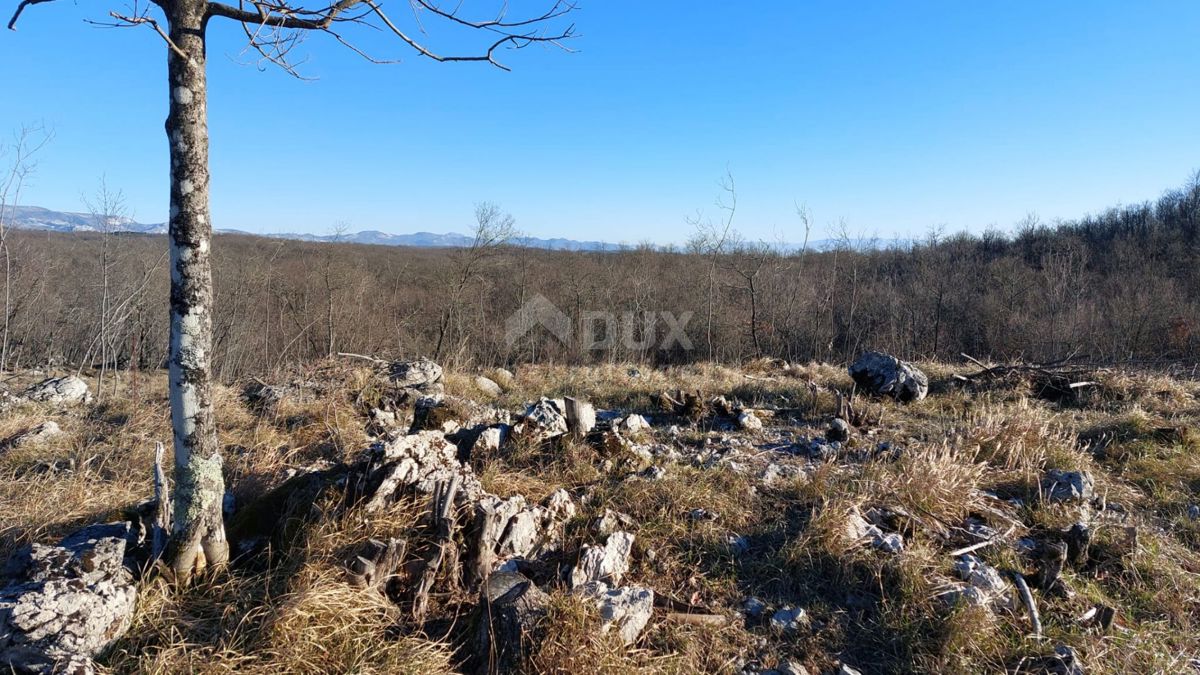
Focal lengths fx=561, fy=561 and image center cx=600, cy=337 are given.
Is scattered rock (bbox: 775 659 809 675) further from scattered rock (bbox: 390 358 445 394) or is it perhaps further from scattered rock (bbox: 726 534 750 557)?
scattered rock (bbox: 390 358 445 394)

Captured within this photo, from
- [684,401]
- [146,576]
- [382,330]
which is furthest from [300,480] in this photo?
[382,330]

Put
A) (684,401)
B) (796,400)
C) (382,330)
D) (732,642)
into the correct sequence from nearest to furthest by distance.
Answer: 1. (732,642)
2. (684,401)
3. (796,400)
4. (382,330)

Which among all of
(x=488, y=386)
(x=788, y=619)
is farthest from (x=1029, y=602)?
(x=488, y=386)

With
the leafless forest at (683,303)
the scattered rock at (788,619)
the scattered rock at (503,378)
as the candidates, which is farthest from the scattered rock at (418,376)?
the leafless forest at (683,303)

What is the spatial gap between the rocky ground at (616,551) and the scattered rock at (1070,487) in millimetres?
16

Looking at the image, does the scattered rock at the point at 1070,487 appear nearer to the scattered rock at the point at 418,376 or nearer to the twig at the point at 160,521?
the twig at the point at 160,521

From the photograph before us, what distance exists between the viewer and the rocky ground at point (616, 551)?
2117 mm

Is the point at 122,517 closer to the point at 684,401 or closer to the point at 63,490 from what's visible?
the point at 63,490

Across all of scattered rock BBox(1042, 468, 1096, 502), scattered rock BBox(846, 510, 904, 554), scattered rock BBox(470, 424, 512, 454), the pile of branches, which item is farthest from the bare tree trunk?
the pile of branches

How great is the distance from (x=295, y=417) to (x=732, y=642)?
461 centimetres

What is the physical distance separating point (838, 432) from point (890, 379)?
6.81ft

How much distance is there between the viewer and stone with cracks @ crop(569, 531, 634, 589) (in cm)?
263

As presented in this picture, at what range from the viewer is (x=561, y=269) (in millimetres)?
31344

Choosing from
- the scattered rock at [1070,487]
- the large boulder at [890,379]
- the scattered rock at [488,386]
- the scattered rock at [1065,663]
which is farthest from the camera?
the scattered rock at [488,386]
